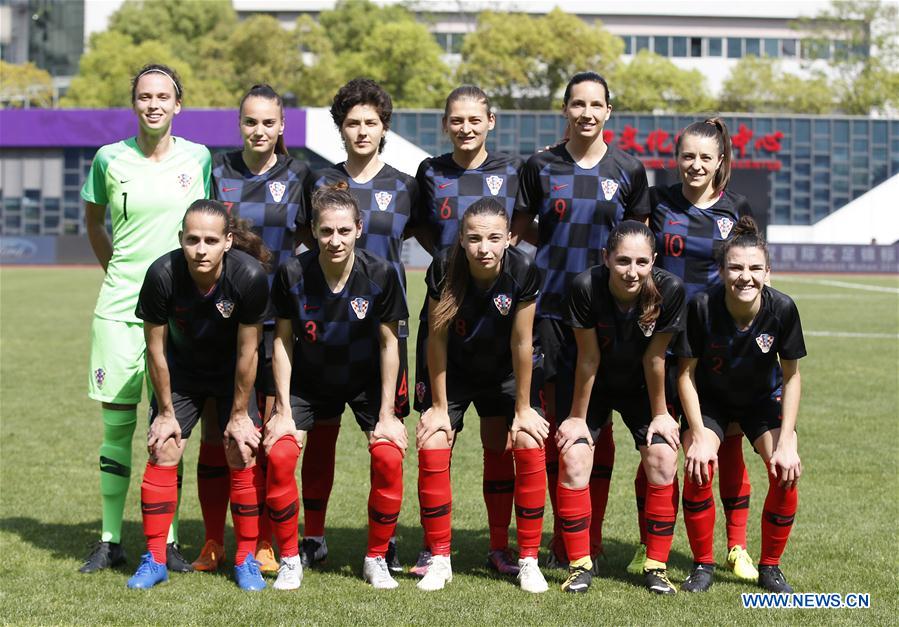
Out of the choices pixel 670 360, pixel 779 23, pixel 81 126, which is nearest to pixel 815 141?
pixel 779 23

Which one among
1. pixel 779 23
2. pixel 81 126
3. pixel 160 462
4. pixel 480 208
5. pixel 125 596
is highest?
pixel 779 23

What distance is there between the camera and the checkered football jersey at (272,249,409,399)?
4.51 m

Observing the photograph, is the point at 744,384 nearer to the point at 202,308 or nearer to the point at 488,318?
the point at 488,318

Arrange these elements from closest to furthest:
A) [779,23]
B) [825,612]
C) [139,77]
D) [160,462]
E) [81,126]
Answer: [825,612]
[160,462]
[139,77]
[81,126]
[779,23]

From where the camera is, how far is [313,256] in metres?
4.58

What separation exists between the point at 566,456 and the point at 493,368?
0.48 metres

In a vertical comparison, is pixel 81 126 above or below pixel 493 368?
above

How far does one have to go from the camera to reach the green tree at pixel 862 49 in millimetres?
49531

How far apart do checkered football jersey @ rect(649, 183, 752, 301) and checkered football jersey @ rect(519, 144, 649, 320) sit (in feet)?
0.46

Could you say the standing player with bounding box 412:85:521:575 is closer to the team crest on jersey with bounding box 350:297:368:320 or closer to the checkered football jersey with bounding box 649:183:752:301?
the team crest on jersey with bounding box 350:297:368:320

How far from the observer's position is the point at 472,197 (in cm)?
477

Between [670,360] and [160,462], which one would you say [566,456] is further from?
[160,462]

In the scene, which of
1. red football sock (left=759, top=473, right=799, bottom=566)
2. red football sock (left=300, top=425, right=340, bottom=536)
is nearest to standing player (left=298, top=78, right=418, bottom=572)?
red football sock (left=300, top=425, right=340, bottom=536)

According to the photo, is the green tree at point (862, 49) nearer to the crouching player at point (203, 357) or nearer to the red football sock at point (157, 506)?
the crouching player at point (203, 357)
